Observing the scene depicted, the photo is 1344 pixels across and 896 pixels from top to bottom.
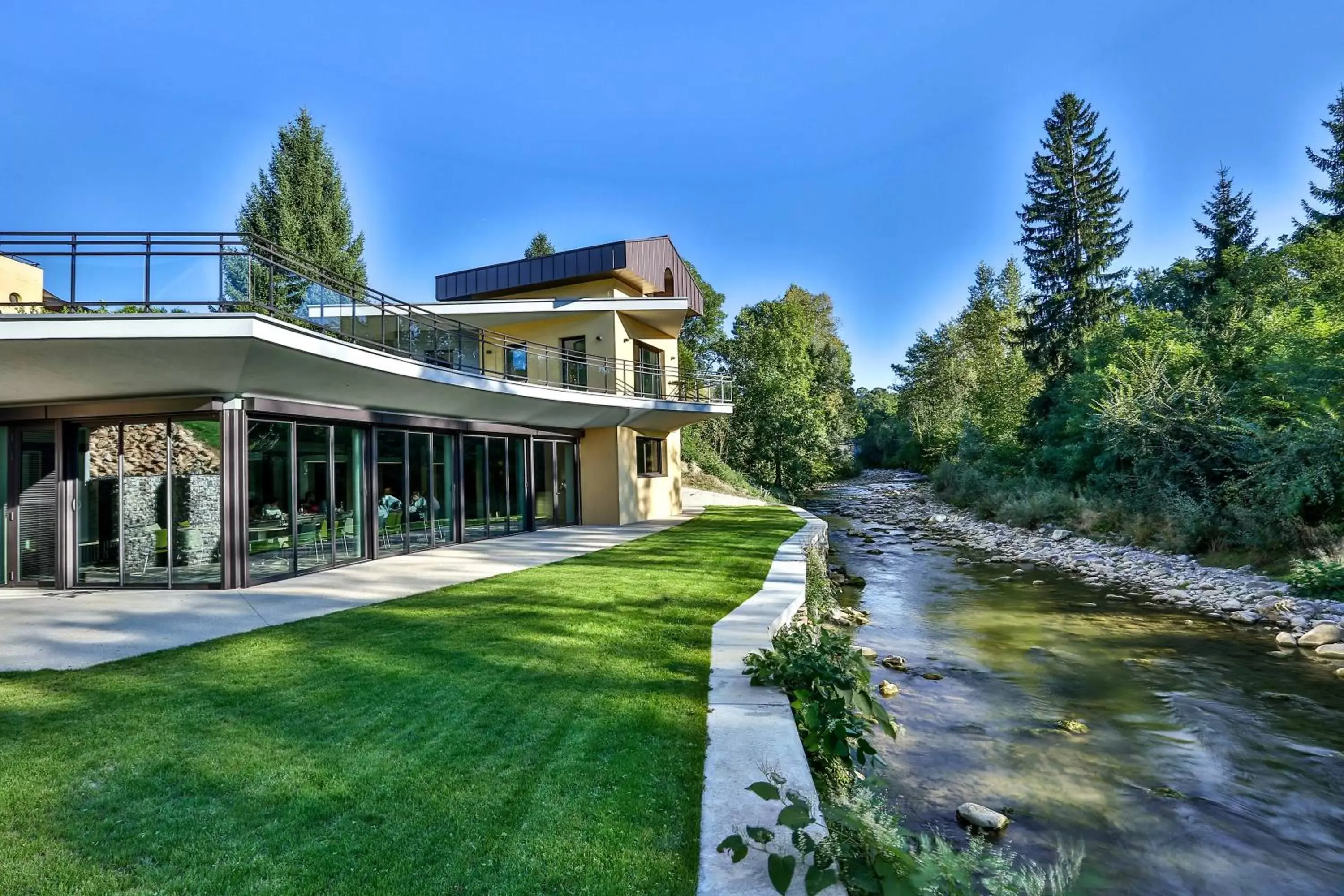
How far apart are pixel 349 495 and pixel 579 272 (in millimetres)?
10155

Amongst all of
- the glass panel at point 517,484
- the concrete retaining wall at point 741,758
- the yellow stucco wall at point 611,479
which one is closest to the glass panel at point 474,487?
the glass panel at point 517,484

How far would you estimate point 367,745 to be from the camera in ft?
13.5

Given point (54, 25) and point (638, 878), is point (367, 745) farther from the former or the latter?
point (54, 25)

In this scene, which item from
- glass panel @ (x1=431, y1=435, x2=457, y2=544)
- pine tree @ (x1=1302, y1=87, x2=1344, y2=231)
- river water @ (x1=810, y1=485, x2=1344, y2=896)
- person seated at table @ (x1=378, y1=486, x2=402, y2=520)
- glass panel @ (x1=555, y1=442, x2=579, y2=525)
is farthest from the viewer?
pine tree @ (x1=1302, y1=87, x2=1344, y2=231)

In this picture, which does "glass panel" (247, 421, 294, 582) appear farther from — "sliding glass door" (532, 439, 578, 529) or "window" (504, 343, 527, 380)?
"sliding glass door" (532, 439, 578, 529)

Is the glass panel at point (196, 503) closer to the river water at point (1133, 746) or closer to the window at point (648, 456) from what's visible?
the river water at point (1133, 746)

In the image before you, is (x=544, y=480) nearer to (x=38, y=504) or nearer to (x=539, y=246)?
A: (x=38, y=504)

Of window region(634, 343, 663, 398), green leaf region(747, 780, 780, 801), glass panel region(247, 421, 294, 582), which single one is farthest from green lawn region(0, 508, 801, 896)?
window region(634, 343, 663, 398)

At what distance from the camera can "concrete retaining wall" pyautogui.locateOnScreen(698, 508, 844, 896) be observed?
2854 millimetres

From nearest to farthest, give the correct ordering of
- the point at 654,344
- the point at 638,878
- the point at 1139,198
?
the point at 638,878 < the point at 654,344 < the point at 1139,198

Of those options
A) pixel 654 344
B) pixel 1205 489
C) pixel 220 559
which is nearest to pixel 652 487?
pixel 654 344

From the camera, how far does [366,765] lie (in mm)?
3832

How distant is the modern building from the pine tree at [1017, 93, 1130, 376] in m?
23.3

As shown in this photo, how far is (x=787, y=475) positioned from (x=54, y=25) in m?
31.4
